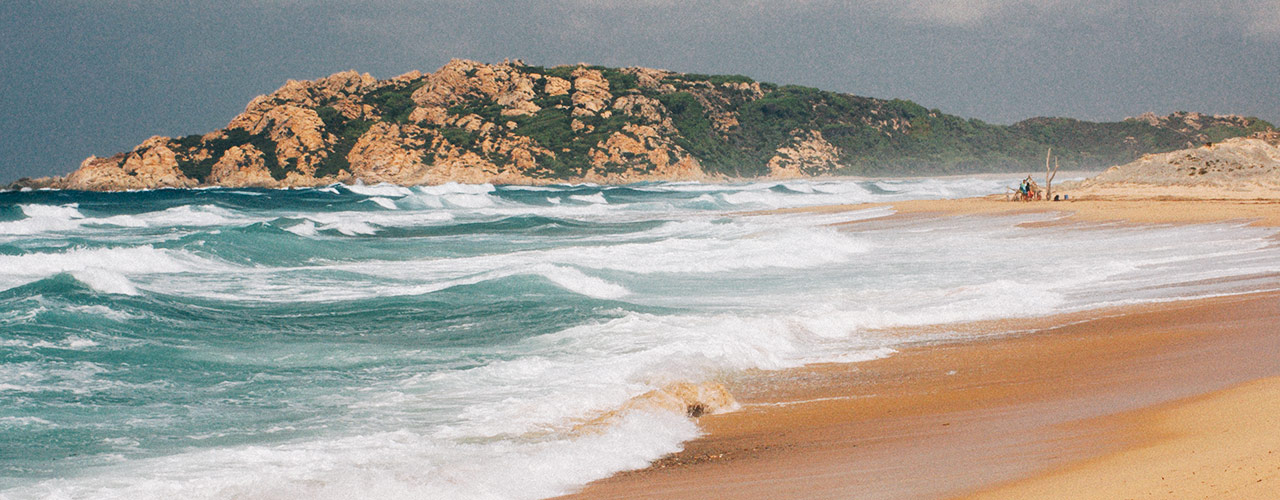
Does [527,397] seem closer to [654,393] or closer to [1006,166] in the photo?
[654,393]

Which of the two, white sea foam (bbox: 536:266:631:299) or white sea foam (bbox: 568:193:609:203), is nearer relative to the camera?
white sea foam (bbox: 536:266:631:299)

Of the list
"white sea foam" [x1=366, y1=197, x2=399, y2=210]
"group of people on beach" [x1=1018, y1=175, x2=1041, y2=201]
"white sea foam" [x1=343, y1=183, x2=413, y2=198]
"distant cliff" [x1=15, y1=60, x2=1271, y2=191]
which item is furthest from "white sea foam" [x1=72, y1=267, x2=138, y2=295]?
"distant cliff" [x1=15, y1=60, x2=1271, y2=191]

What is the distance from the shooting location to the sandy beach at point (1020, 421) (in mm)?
4492

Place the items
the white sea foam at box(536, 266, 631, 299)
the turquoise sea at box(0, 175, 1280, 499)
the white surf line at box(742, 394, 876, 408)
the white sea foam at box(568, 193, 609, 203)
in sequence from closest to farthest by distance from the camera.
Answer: the turquoise sea at box(0, 175, 1280, 499)
the white surf line at box(742, 394, 876, 408)
the white sea foam at box(536, 266, 631, 299)
the white sea foam at box(568, 193, 609, 203)

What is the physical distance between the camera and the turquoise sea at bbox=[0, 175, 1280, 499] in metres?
5.92

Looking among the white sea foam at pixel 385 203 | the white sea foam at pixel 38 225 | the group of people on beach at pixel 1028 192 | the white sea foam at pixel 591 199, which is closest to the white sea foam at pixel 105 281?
the white sea foam at pixel 38 225

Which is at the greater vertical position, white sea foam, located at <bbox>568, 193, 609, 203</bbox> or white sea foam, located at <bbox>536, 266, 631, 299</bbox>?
white sea foam, located at <bbox>536, 266, 631, 299</bbox>

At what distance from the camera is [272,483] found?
538cm

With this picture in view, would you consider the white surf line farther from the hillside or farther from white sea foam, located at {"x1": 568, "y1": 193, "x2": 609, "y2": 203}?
white sea foam, located at {"x1": 568, "y1": 193, "x2": 609, "y2": 203}

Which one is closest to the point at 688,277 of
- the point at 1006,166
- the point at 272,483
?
the point at 272,483

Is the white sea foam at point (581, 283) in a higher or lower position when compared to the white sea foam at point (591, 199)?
higher

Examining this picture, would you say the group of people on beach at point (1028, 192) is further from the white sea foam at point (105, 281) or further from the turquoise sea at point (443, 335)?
the white sea foam at point (105, 281)

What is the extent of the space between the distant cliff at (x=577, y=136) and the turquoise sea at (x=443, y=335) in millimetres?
75447

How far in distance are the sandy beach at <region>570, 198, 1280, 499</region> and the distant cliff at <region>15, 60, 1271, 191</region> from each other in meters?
86.6
